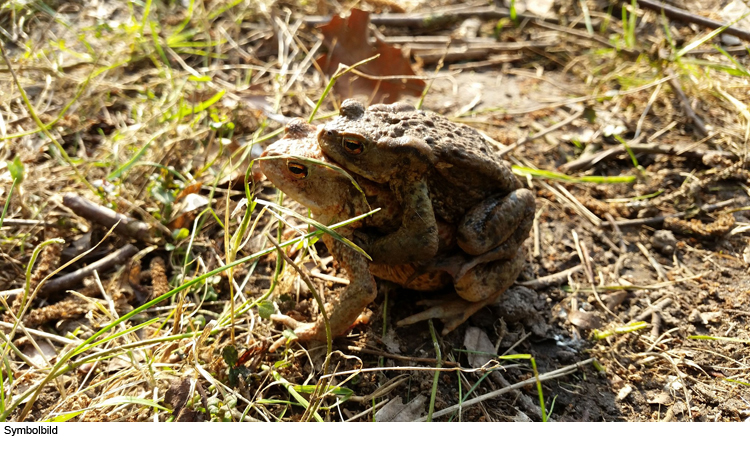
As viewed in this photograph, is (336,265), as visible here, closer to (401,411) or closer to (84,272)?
(401,411)

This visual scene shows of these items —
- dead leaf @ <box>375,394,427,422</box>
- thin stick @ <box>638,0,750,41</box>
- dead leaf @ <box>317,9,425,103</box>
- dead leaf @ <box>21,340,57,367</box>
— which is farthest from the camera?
thin stick @ <box>638,0,750,41</box>

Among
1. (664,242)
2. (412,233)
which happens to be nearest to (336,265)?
(412,233)

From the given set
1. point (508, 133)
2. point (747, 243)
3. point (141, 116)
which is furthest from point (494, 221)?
point (141, 116)

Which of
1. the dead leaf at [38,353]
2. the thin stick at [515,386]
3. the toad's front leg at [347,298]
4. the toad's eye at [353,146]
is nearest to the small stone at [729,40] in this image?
the thin stick at [515,386]

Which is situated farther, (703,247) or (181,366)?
(703,247)

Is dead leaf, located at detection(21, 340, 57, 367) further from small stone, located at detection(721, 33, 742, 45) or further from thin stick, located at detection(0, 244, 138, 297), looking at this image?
small stone, located at detection(721, 33, 742, 45)

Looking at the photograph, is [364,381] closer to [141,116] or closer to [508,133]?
[508,133]

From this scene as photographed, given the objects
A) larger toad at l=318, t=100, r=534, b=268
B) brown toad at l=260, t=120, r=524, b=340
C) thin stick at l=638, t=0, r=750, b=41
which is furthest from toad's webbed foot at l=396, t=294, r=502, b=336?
thin stick at l=638, t=0, r=750, b=41
